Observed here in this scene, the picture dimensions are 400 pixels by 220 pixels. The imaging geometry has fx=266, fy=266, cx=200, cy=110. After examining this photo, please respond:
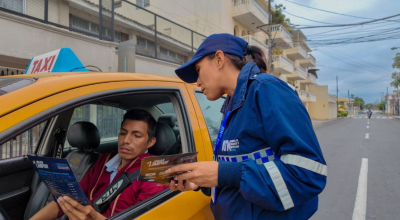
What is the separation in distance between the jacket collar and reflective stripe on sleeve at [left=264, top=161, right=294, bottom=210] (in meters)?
0.30

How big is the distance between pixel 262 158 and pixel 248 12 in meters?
18.0

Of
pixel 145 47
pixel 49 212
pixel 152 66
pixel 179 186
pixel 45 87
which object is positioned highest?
pixel 145 47

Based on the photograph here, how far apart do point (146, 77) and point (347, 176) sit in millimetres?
5675

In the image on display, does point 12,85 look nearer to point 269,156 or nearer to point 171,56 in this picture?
point 269,156

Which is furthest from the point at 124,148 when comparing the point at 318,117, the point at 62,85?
the point at 318,117

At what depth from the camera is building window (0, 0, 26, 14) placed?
18.3 feet

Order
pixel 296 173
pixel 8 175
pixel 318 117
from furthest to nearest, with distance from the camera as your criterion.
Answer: pixel 318 117 < pixel 8 175 < pixel 296 173

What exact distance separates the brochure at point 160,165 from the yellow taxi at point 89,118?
0.37 m

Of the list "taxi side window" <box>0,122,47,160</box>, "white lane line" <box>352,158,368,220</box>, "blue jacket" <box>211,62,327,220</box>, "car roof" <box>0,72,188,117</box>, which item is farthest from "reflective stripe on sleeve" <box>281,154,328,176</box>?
"white lane line" <box>352,158,368,220</box>

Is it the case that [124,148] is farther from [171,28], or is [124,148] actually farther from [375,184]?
[171,28]

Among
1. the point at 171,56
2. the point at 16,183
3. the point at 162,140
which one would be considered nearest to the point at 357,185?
the point at 162,140

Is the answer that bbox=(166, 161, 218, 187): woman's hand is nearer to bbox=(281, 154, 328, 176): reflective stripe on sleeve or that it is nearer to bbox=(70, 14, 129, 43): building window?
bbox=(281, 154, 328, 176): reflective stripe on sleeve

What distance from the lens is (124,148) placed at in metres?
1.85

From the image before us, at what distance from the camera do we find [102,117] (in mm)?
2676
